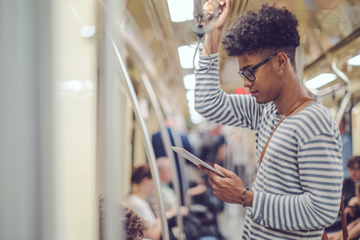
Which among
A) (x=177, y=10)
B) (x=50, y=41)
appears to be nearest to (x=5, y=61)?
(x=50, y=41)

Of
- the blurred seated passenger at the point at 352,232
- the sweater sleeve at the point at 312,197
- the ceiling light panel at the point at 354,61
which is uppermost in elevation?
the ceiling light panel at the point at 354,61

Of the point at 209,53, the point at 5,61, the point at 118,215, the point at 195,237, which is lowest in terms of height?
the point at 195,237

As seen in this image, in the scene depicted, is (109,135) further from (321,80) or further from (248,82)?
(321,80)

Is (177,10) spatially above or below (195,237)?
above

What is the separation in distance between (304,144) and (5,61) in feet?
2.65

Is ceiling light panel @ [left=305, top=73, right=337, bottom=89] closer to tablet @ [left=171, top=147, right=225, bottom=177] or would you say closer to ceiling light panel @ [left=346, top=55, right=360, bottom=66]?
ceiling light panel @ [left=346, top=55, right=360, bottom=66]

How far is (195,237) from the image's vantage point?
7.30 feet

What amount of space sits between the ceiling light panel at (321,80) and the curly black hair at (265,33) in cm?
64

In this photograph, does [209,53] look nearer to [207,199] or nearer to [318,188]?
[318,188]

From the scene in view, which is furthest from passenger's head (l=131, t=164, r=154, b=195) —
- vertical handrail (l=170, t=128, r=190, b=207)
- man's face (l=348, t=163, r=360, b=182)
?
man's face (l=348, t=163, r=360, b=182)

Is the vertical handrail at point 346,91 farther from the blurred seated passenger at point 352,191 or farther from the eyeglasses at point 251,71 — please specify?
the eyeglasses at point 251,71

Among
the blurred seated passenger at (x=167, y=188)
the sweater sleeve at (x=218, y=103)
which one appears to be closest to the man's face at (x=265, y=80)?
the sweater sleeve at (x=218, y=103)

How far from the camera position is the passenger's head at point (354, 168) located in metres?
1.49

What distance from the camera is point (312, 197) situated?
687 millimetres
